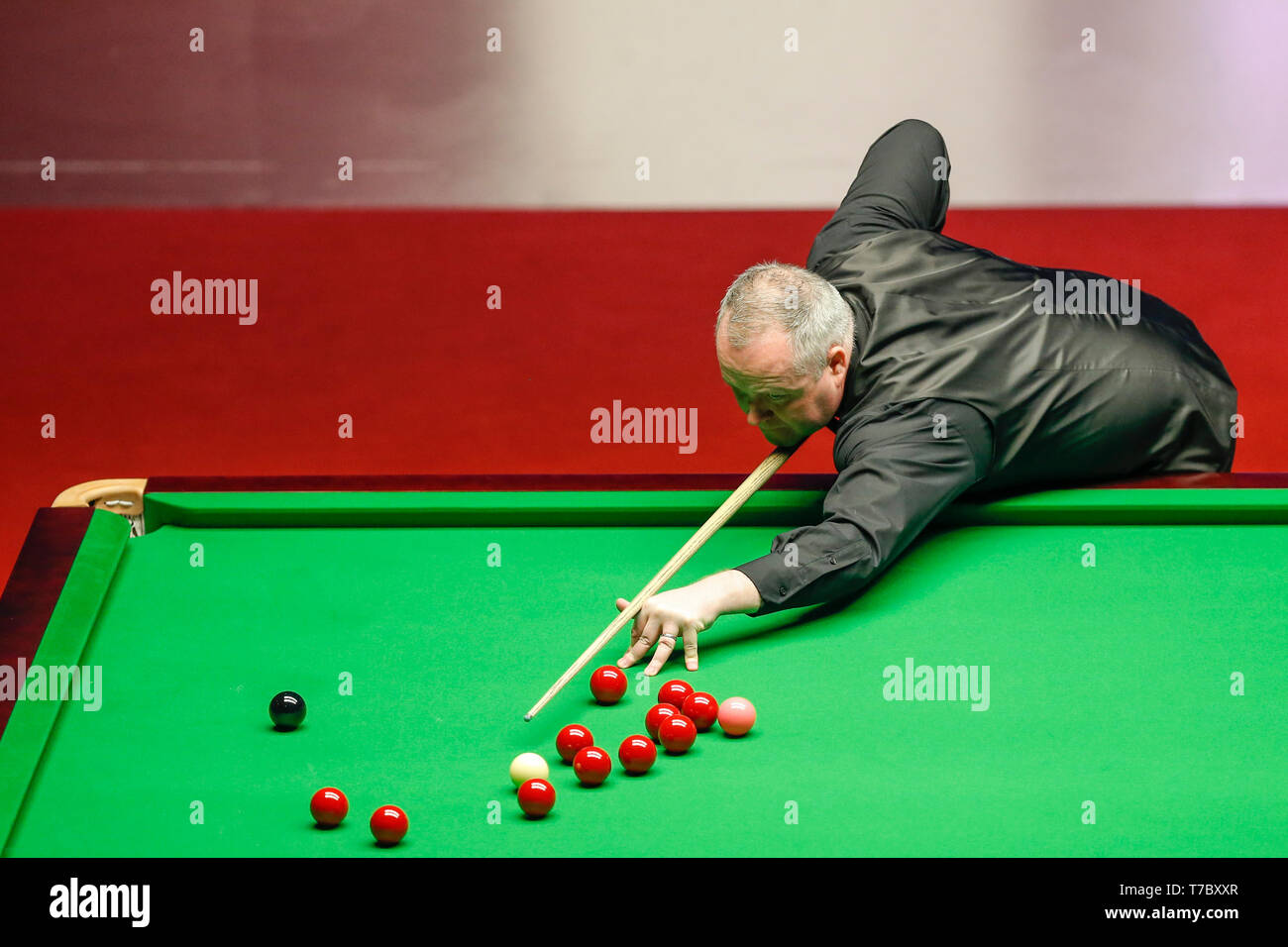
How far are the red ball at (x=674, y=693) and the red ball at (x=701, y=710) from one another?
0.03 meters

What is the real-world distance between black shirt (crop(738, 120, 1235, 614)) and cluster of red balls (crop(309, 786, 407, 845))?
2.82 feet

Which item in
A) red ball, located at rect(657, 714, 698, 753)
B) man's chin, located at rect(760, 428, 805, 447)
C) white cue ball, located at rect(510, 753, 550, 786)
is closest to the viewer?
white cue ball, located at rect(510, 753, 550, 786)

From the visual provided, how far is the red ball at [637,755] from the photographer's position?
193 centimetres

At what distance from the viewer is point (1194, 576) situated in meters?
2.57

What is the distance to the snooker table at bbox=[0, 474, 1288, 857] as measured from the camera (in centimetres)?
181

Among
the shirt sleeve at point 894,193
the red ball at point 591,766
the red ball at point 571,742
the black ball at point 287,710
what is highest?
the shirt sleeve at point 894,193

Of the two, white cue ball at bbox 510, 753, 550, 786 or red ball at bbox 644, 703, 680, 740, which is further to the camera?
red ball at bbox 644, 703, 680, 740

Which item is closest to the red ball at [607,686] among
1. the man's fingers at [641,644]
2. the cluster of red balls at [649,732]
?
the cluster of red balls at [649,732]

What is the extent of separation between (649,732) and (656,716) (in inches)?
1.4

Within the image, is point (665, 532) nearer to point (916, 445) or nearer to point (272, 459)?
point (916, 445)

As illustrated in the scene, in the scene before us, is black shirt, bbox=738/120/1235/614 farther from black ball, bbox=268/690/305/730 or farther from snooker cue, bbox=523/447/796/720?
black ball, bbox=268/690/305/730

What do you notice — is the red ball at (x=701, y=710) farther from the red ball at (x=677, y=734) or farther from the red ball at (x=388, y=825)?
the red ball at (x=388, y=825)

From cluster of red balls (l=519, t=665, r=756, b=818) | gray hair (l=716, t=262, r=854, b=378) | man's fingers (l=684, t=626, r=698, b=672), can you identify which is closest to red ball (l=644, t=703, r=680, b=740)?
cluster of red balls (l=519, t=665, r=756, b=818)

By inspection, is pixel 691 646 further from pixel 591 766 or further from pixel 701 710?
pixel 591 766
